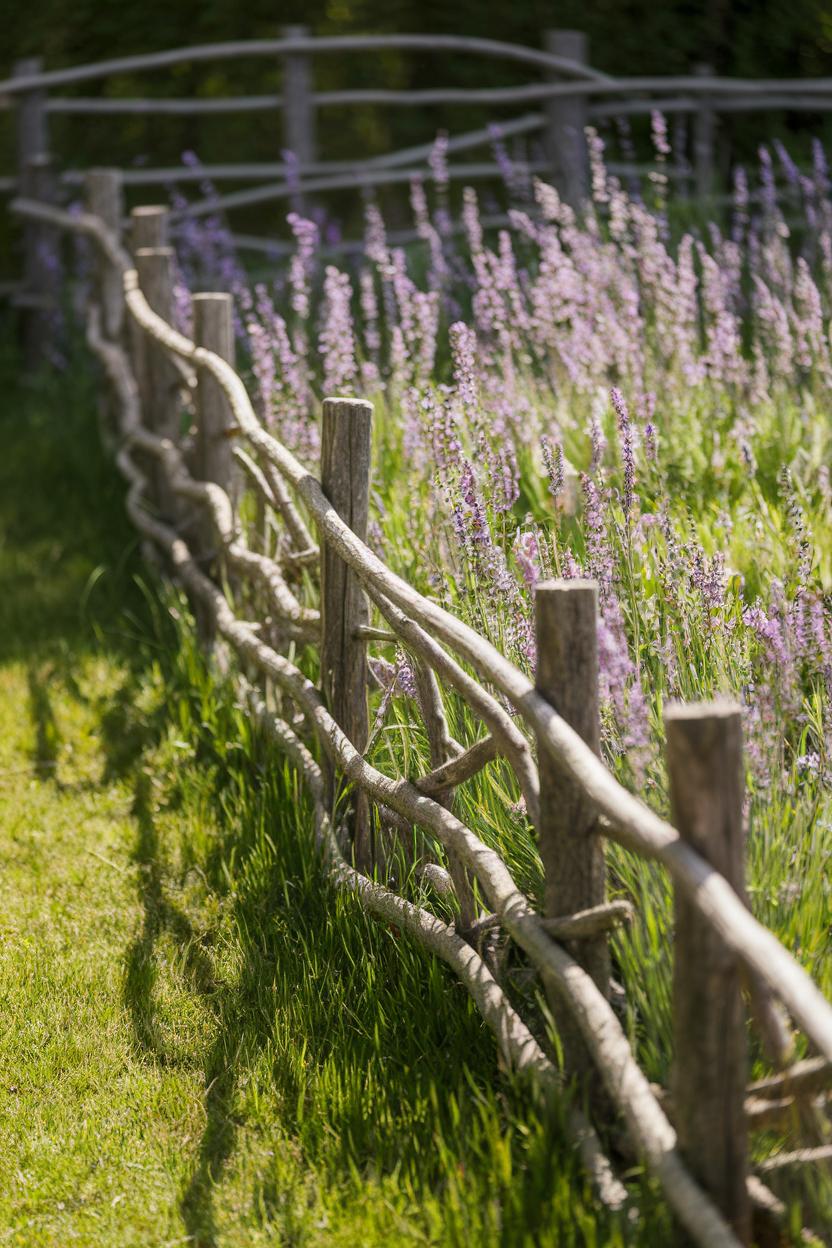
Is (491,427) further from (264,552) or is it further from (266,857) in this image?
(266,857)

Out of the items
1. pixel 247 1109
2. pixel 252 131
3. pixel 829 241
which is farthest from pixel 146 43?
pixel 247 1109

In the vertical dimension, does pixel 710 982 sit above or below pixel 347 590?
below

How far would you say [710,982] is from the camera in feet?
5.64

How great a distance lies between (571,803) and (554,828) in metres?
0.05

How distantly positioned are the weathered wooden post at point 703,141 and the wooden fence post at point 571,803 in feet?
21.8

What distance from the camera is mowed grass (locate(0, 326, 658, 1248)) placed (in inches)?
82.0

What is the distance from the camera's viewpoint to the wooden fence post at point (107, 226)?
629cm

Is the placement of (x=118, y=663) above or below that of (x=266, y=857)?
above

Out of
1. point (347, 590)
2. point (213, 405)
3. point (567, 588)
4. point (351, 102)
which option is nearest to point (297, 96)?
point (351, 102)

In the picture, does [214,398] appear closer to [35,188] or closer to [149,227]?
[149,227]

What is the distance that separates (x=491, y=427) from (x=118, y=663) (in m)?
1.55

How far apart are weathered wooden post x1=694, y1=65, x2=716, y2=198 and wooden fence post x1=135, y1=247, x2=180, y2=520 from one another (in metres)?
3.88

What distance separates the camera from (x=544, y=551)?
8.84 ft

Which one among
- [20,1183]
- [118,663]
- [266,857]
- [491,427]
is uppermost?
[491,427]
